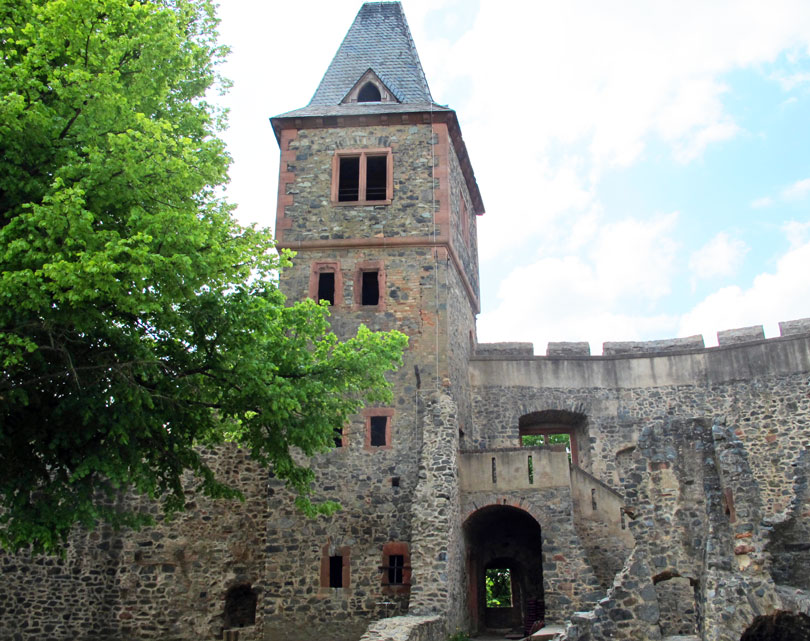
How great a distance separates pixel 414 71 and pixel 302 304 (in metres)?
13.0

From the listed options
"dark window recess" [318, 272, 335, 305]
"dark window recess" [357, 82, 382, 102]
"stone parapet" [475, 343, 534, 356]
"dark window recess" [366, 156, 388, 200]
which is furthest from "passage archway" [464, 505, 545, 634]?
"dark window recess" [357, 82, 382, 102]

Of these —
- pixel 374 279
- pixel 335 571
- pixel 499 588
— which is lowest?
pixel 499 588

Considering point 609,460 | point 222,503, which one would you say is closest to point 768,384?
point 609,460

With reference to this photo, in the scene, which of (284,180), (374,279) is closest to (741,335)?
(374,279)

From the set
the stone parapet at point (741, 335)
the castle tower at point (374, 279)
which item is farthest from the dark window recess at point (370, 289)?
the stone parapet at point (741, 335)

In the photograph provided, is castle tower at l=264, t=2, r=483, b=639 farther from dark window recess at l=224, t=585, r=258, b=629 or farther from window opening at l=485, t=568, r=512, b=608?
window opening at l=485, t=568, r=512, b=608

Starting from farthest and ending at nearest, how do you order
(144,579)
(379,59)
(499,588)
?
(499,588) < (379,59) < (144,579)

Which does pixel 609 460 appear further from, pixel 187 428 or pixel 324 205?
pixel 187 428

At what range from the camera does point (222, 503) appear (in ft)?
59.7

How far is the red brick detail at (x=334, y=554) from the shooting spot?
54.0ft

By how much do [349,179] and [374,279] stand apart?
317 centimetres

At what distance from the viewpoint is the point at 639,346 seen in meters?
23.3

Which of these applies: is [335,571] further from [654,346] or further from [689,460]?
[654,346]

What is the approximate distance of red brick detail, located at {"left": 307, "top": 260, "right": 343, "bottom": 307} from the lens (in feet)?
62.2
